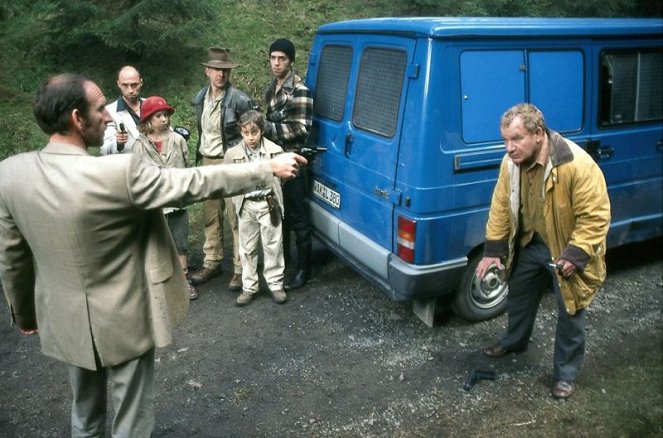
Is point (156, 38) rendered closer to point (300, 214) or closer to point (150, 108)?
point (150, 108)

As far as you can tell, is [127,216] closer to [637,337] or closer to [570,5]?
[637,337]

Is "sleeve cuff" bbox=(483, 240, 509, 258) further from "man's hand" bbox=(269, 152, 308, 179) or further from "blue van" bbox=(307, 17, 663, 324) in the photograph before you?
"man's hand" bbox=(269, 152, 308, 179)

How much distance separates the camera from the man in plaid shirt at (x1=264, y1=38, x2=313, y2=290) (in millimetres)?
4762

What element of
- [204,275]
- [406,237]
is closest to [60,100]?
[406,237]

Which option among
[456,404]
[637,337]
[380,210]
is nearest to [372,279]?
[380,210]

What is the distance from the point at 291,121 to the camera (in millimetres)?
4781

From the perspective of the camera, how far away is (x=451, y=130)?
374cm

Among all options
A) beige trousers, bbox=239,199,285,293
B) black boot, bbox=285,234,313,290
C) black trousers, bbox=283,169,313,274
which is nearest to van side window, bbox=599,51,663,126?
black trousers, bbox=283,169,313,274

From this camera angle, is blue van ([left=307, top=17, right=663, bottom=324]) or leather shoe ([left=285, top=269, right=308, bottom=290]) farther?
leather shoe ([left=285, top=269, right=308, bottom=290])

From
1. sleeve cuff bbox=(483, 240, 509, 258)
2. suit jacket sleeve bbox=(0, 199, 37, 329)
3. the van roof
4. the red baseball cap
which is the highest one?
the van roof

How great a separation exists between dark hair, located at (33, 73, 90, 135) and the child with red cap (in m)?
2.26

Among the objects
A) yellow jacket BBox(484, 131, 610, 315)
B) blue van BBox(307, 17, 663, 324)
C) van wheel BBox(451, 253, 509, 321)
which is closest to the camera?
yellow jacket BBox(484, 131, 610, 315)

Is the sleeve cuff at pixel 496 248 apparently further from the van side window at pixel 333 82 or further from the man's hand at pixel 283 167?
the man's hand at pixel 283 167

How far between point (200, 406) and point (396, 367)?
1391 millimetres
